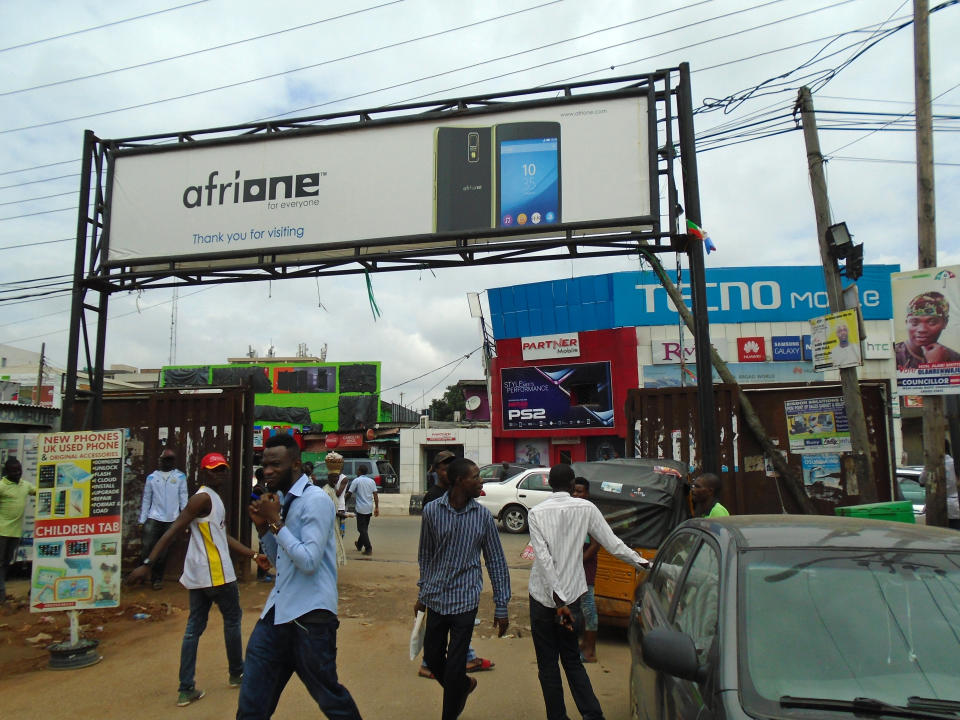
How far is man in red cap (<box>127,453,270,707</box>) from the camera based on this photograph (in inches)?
200

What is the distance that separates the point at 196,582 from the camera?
508 cm

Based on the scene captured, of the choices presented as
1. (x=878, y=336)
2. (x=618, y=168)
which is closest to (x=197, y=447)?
(x=618, y=168)

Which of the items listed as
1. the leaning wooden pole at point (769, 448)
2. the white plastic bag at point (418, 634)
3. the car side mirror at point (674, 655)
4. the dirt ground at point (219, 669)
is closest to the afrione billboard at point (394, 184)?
the leaning wooden pole at point (769, 448)

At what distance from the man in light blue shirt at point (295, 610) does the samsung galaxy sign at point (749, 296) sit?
81.8 ft

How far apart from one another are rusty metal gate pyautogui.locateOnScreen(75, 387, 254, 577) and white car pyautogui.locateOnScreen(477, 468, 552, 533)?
24.8ft

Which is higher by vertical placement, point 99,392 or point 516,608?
point 99,392

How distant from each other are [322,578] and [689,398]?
687cm

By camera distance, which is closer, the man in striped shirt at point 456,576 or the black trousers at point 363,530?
the man in striped shirt at point 456,576

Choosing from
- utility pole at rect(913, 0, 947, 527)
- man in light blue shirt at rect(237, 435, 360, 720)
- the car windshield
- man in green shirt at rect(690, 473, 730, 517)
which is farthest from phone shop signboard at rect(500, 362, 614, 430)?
the car windshield

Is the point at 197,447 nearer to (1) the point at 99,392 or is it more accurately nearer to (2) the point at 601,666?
(1) the point at 99,392

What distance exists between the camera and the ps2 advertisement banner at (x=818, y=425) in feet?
28.3

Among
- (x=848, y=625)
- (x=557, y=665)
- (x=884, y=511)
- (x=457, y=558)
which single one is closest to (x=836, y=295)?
(x=884, y=511)

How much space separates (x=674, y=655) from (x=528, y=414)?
25.9 m

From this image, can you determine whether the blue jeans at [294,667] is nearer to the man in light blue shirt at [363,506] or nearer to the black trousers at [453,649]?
the black trousers at [453,649]
